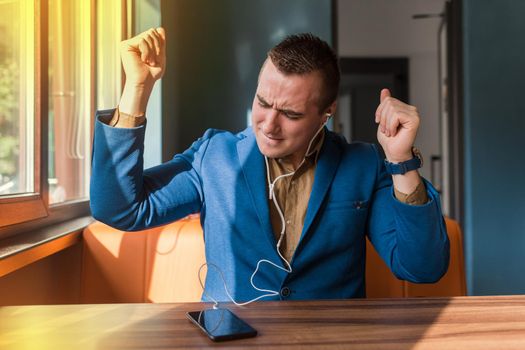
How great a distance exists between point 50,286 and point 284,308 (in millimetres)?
794

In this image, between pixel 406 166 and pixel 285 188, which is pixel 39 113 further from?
pixel 406 166

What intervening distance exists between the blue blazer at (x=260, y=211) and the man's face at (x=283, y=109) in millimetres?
85

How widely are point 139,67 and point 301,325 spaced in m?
0.65

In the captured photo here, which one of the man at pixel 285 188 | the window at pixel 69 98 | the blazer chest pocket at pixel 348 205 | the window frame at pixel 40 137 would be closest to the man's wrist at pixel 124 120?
the man at pixel 285 188

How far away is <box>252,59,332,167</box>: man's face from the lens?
3.81 feet

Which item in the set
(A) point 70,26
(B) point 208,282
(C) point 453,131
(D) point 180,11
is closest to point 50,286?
(B) point 208,282

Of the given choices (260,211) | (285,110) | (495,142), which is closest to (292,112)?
(285,110)

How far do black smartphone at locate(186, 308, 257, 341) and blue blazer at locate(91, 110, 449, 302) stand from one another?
0.38 m

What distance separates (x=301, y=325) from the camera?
743mm

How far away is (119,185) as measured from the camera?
1.10 m

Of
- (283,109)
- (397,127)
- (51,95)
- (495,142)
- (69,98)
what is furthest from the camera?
(495,142)

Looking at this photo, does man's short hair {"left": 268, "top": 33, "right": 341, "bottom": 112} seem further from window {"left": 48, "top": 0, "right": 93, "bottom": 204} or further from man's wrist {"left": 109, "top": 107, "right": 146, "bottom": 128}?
window {"left": 48, "top": 0, "right": 93, "bottom": 204}

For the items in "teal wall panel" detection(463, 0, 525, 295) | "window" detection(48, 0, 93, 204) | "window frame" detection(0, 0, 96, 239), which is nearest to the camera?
"window frame" detection(0, 0, 96, 239)

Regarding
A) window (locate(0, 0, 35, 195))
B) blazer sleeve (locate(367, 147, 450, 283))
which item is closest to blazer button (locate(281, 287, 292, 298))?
blazer sleeve (locate(367, 147, 450, 283))
